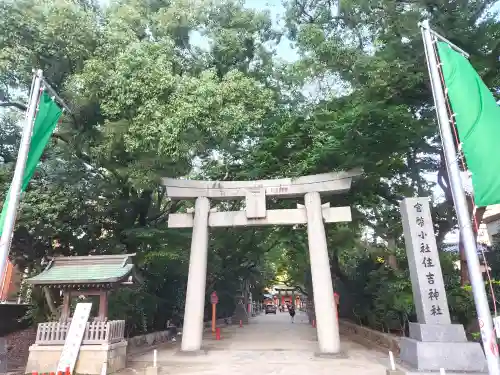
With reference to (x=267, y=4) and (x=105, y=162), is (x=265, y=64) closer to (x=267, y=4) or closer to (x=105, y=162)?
(x=267, y=4)

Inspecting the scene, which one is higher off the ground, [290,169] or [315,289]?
[290,169]

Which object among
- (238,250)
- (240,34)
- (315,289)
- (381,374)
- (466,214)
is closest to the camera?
(466,214)

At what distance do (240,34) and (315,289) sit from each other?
1222 centimetres

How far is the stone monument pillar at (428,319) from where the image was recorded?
863cm

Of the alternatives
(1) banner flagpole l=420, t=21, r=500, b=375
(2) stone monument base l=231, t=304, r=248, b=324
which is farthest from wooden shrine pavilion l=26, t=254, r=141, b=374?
(2) stone monument base l=231, t=304, r=248, b=324

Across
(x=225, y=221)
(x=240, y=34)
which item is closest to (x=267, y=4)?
(x=240, y=34)

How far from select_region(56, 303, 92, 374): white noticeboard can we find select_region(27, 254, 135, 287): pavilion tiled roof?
0.86 metres

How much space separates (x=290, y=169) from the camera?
589 inches

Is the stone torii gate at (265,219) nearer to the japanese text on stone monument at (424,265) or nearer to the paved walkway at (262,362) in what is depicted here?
the paved walkway at (262,362)

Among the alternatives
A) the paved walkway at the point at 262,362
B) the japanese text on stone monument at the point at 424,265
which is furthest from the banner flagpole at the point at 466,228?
the paved walkway at the point at 262,362

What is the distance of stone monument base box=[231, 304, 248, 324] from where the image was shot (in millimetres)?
30981

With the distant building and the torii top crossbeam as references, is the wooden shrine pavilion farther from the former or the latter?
the distant building

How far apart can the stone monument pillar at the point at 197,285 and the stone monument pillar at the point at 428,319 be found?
663cm

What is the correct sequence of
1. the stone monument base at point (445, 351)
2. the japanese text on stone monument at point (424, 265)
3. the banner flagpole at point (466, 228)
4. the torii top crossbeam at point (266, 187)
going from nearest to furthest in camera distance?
the banner flagpole at point (466, 228)
the stone monument base at point (445, 351)
the japanese text on stone monument at point (424, 265)
the torii top crossbeam at point (266, 187)
